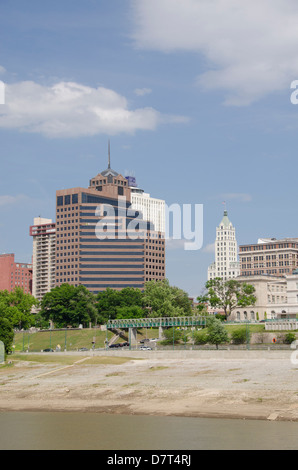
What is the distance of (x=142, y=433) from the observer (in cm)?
4816

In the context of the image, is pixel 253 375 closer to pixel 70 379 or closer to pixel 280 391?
pixel 280 391

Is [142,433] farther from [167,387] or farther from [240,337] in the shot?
[240,337]

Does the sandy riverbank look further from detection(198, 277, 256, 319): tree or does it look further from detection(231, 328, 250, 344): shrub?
detection(198, 277, 256, 319): tree

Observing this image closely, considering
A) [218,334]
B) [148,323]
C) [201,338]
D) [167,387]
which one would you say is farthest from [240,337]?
[167,387]

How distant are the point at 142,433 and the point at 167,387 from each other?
2315 centimetres

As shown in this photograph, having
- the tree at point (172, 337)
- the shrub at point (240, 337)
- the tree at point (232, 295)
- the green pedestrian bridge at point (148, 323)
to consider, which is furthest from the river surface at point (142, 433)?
the tree at point (232, 295)

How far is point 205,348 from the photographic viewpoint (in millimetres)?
120375

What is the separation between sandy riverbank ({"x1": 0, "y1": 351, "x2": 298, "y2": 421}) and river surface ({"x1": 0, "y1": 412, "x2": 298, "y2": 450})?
3.38 meters

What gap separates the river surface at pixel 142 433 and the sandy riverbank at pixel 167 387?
338 centimetres

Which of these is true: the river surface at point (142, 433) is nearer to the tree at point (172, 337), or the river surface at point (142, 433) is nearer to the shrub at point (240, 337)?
the shrub at point (240, 337)

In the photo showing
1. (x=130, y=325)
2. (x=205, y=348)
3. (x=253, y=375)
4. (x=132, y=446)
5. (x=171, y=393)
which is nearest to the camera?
(x=132, y=446)

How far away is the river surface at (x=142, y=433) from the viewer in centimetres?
4334

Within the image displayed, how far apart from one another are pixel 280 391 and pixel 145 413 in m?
14.8
